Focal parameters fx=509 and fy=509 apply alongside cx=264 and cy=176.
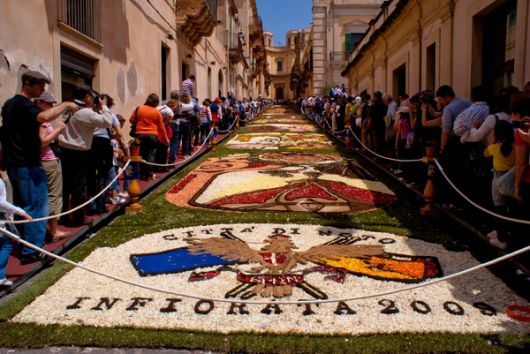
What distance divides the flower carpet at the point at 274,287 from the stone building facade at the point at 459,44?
4.32m

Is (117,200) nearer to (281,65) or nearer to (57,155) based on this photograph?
(57,155)

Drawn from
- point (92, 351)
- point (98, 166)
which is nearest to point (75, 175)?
point (98, 166)

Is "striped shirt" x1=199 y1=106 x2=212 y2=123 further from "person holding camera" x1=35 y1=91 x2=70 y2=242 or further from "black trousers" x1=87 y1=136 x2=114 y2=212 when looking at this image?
"person holding camera" x1=35 y1=91 x2=70 y2=242

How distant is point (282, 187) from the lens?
932 centimetres

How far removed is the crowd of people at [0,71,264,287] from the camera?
495 cm

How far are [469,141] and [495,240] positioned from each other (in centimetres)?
161

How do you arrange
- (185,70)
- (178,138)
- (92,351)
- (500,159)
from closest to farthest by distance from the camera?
(92,351)
(500,159)
(178,138)
(185,70)

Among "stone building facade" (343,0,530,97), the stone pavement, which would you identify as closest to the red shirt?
the stone pavement

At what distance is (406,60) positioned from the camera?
727 inches

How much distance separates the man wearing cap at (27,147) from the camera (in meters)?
4.92

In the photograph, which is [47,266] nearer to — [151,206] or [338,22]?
[151,206]

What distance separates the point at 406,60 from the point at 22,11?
13.9 meters

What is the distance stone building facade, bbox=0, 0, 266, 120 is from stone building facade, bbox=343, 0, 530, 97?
788 centimetres

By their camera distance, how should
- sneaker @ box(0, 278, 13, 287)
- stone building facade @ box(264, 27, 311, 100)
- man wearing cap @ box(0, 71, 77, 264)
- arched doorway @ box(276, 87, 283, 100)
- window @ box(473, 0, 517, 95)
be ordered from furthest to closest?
arched doorway @ box(276, 87, 283, 100) < stone building facade @ box(264, 27, 311, 100) < window @ box(473, 0, 517, 95) < man wearing cap @ box(0, 71, 77, 264) < sneaker @ box(0, 278, 13, 287)
